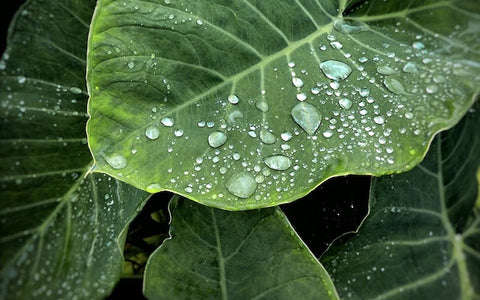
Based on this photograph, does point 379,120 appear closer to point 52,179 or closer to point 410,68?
point 410,68

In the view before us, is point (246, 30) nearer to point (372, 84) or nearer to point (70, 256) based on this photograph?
point (372, 84)

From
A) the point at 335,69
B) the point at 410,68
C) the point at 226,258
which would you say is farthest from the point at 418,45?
the point at 226,258

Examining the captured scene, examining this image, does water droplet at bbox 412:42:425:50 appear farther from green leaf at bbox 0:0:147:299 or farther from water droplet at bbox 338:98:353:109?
green leaf at bbox 0:0:147:299

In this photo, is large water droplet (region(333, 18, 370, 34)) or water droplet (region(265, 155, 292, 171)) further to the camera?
large water droplet (region(333, 18, 370, 34))

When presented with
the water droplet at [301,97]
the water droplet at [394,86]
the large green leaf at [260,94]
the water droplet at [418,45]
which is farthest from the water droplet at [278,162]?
the water droplet at [418,45]

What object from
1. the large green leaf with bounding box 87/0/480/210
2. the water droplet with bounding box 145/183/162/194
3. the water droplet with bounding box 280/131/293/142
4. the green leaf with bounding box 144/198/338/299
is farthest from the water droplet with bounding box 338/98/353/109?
the water droplet with bounding box 145/183/162/194

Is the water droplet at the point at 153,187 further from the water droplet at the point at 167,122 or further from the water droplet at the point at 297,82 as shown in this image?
the water droplet at the point at 297,82
